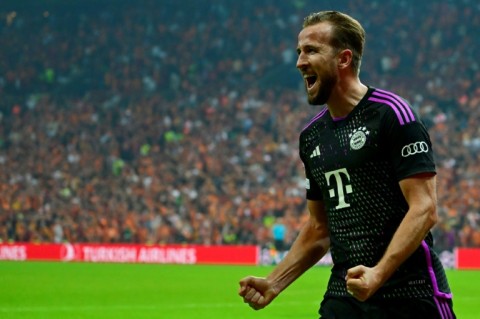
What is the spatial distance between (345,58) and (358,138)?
14.3 inches

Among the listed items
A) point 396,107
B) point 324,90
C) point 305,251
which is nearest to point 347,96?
point 324,90

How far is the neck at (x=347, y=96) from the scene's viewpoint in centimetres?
436

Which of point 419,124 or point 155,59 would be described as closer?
point 419,124

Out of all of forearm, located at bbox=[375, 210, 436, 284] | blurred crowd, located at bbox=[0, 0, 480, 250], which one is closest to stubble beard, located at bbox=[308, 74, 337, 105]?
forearm, located at bbox=[375, 210, 436, 284]

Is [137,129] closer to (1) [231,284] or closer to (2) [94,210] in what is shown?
(2) [94,210]

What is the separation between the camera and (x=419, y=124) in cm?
412

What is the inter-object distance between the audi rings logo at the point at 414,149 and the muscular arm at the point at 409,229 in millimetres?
101

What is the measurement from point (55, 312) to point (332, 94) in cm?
1008

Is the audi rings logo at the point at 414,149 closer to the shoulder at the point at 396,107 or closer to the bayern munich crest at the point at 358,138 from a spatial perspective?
the shoulder at the point at 396,107

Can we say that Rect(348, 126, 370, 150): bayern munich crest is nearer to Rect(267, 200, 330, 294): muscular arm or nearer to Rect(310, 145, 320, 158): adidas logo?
Rect(310, 145, 320, 158): adidas logo

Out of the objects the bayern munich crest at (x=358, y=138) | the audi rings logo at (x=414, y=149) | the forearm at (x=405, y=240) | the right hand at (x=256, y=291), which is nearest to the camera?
the forearm at (x=405, y=240)

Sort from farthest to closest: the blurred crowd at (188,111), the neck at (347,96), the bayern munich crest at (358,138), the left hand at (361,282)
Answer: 1. the blurred crowd at (188,111)
2. the neck at (347,96)
3. the bayern munich crest at (358,138)
4. the left hand at (361,282)

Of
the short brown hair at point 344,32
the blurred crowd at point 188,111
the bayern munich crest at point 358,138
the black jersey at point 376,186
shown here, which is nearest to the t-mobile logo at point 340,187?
the black jersey at point 376,186

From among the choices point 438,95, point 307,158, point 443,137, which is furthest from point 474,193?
point 307,158
